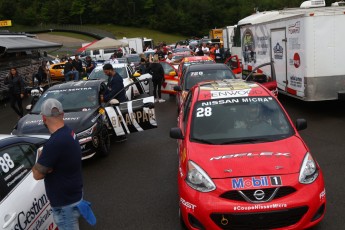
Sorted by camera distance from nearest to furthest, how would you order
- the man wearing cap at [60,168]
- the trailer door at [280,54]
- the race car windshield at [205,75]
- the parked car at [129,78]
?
the man wearing cap at [60,168], the race car windshield at [205,75], the trailer door at [280,54], the parked car at [129,78]

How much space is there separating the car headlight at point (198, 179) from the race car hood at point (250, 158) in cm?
6

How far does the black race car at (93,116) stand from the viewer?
27.5ft

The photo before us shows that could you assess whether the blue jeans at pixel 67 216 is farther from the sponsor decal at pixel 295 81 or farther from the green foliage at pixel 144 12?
the green foliage at pixel 144 12

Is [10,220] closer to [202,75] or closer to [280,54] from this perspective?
[202,75]

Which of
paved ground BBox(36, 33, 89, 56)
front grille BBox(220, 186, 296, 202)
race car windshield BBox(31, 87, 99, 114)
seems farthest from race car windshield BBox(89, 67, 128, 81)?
paved ground BBox(36, 33, 89, 56)

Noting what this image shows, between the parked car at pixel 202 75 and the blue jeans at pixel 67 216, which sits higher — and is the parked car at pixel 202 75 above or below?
above

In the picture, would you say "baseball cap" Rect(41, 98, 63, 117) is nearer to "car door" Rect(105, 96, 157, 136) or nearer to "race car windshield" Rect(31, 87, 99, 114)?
"car door" Rect(105, 96, 157, 136)

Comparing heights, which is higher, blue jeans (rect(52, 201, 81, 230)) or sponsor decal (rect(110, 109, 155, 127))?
blue jeans (rect(52, 201, 81, 230))

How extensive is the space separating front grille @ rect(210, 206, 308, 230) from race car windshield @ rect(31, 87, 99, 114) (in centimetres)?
547

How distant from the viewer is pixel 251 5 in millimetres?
121250

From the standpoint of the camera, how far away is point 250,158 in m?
4.91

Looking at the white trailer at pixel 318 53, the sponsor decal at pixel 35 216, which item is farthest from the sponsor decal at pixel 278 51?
the sponsor decal at pixel 35 216

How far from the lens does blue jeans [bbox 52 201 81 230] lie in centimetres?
384

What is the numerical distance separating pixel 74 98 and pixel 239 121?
197 inches
